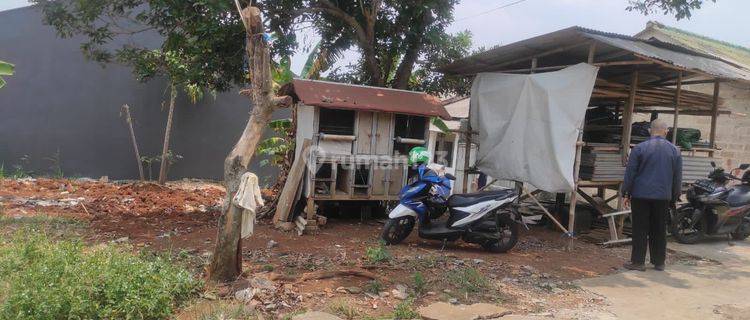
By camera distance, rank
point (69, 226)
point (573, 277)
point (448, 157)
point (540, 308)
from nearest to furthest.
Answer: point (540, 308) < point (573, 277) < point (69, 226) < point (448, 157)

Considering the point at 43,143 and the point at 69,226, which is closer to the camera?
the point at 69,226

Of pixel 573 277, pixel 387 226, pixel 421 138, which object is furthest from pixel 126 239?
pixel 573 277

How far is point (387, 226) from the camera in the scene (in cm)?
608

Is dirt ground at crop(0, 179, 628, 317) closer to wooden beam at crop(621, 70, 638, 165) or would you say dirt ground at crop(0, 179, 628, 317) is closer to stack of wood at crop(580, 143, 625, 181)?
stack of wood at crop(580, 143, 625, 181)

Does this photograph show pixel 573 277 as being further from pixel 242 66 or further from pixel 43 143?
pixel 43 143

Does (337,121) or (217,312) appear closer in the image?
(217,312)

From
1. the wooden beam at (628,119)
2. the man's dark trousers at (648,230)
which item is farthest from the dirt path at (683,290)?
the wooden beam at (628,119)

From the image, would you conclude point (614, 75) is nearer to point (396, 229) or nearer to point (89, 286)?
point (396, 229)

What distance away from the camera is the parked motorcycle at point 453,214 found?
19.4 ft

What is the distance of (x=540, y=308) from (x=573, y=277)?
1252mm

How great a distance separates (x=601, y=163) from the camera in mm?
6891

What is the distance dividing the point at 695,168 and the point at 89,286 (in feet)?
26.6

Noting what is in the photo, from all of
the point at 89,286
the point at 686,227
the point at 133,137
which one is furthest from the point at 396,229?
the point at 133,137

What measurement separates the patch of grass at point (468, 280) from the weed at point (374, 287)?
0.70 metres
